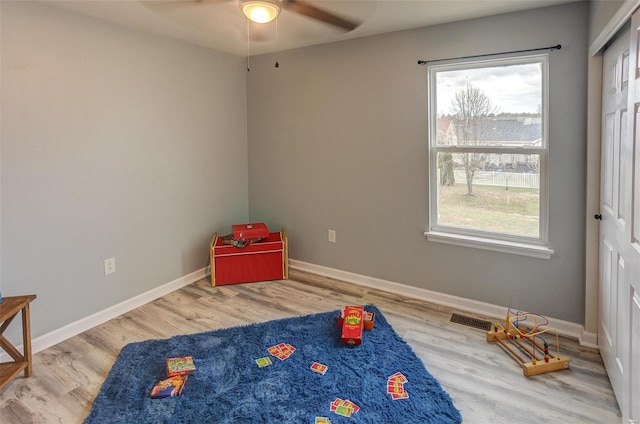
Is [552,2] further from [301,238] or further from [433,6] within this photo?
[301,238]

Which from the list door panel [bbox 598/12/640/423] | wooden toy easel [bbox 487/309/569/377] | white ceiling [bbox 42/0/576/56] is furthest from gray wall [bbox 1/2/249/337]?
door panel [bbox 598/12/640/423]

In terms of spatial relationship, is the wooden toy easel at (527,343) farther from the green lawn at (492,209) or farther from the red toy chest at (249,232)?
the red toy chest at (249,232)

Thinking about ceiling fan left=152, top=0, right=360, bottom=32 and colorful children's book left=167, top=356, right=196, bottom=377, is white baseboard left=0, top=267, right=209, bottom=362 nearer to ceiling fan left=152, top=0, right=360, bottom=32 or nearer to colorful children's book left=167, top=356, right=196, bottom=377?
colorful children's book left=167, top=356, right=196, bottom=377

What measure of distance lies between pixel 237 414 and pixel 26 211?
189 centimetres

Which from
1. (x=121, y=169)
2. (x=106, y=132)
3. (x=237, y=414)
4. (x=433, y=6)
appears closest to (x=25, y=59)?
(x=106, y=132)

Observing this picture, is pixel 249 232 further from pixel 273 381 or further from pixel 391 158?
pixel 273 381

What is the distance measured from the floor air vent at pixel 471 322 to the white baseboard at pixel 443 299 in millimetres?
132

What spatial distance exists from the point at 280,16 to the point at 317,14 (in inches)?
11.3

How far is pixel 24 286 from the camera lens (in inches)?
96.3

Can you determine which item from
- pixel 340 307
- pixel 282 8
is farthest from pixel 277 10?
pixel 340 307

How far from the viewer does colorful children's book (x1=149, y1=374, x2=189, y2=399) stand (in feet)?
6.62

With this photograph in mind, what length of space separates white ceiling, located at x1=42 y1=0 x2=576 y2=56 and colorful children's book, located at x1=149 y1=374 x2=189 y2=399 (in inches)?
89.9

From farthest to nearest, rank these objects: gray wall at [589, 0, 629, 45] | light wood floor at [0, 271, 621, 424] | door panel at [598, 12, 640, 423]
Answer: light wood floor at [0, 271, 621, 424], gray wall at [589, 0, 629, 45], door panel at [598, 12, 640, 423]

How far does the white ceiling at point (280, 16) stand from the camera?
2453mm
